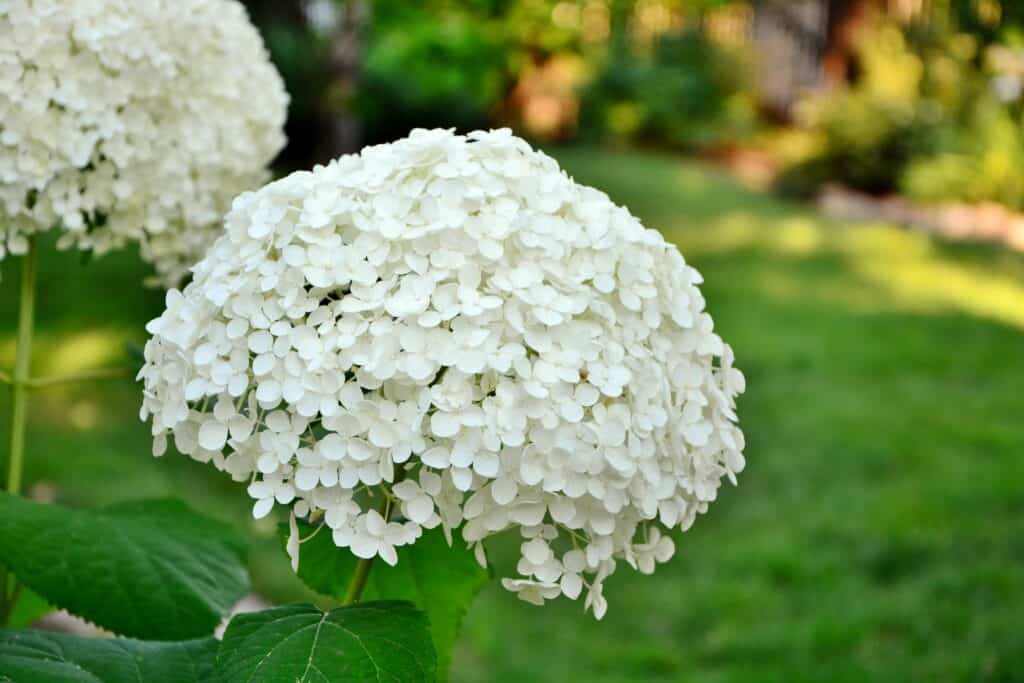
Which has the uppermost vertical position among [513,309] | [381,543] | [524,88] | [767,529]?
[513,309]

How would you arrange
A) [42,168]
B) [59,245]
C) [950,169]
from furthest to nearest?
[950,169] → [59,245] → [42,168]

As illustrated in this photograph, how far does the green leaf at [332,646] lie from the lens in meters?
1.24

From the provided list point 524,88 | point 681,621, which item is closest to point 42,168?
point 681,621

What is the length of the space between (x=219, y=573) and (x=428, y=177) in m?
0.74

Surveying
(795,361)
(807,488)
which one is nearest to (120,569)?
(807,488)

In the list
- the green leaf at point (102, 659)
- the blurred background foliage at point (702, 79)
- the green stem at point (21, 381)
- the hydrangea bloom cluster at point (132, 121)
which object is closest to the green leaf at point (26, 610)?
the green stem at point (21, 381)

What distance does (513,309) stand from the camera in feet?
4.21

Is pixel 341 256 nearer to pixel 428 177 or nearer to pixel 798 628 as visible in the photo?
pixel 428 177

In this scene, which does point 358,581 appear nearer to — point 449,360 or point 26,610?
point 449,360

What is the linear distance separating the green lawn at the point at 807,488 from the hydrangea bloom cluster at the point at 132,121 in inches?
72.7

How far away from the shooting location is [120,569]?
1592 mm

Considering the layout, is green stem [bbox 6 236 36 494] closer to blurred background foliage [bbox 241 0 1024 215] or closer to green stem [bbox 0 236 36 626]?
green stem [bbox 0 236 36 626]

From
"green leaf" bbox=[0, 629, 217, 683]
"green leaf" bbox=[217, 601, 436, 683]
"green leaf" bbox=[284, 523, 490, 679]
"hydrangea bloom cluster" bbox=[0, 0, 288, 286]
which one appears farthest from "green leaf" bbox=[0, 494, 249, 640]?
"hydrangea bloom cluster" bbox=[0, 0, 288, 286]

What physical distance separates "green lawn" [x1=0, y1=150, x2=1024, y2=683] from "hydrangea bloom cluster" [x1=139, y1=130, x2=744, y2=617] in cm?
210
